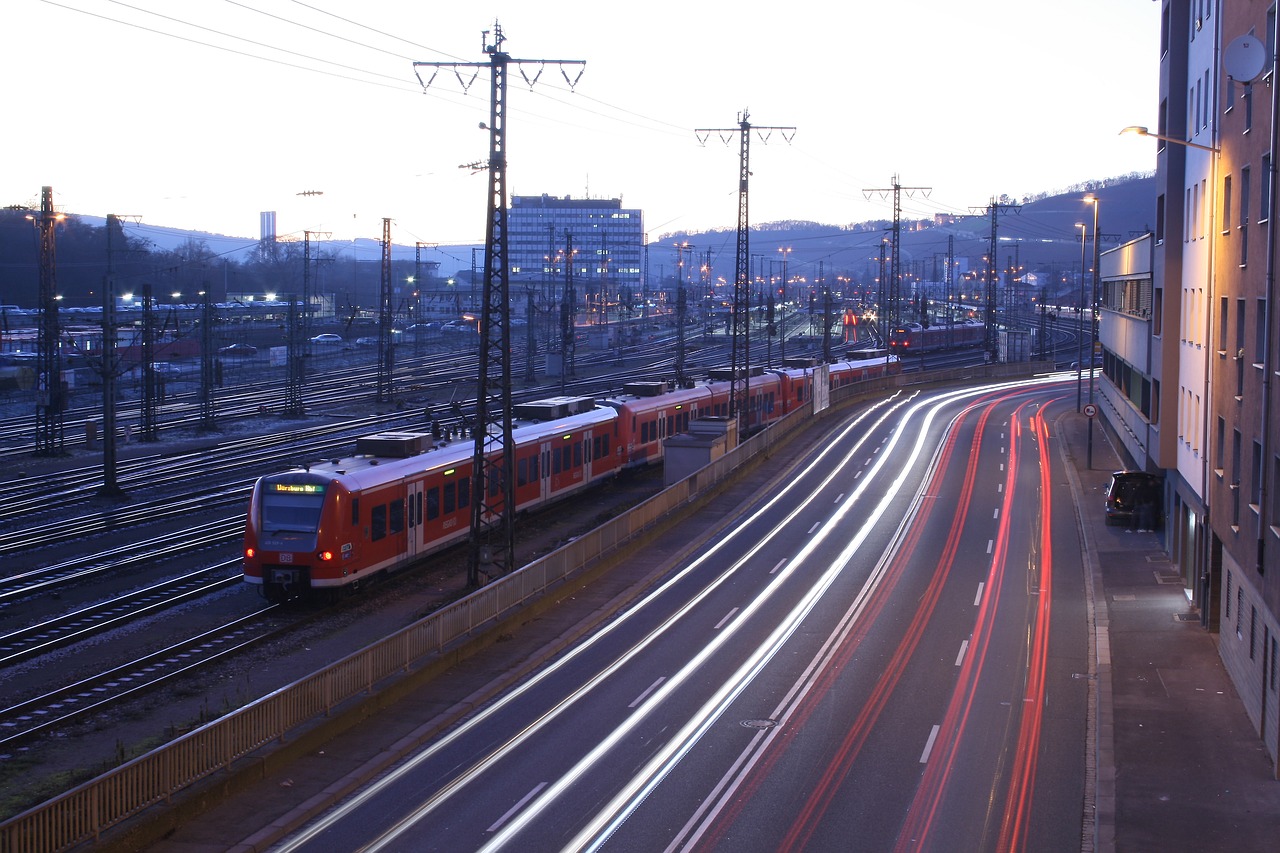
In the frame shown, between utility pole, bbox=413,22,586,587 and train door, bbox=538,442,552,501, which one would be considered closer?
utility pole, bbox=413,22,586,587

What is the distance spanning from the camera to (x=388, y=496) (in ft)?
77.7

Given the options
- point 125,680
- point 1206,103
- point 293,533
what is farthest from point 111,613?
point 1206,103

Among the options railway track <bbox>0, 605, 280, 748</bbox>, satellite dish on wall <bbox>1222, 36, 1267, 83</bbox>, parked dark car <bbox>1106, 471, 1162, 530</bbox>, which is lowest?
railway track <bbox>0, 605, 280, 748</bbox>

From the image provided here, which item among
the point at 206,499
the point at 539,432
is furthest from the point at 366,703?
the point at 206,499

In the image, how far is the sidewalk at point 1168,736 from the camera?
13117mm

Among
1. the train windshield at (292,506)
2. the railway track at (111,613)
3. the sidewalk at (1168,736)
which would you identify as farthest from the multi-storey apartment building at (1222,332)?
the railway track at (111,613)

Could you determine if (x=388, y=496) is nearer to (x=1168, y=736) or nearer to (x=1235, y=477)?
(x=1168, y=736)

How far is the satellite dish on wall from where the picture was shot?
56.4 ft

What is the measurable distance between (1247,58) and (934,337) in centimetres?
8072

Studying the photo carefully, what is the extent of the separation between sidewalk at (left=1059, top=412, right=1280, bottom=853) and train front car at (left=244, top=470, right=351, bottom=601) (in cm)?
1331

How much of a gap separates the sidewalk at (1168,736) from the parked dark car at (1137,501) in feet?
16.7

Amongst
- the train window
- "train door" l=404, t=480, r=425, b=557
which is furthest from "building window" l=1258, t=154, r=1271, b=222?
the train window

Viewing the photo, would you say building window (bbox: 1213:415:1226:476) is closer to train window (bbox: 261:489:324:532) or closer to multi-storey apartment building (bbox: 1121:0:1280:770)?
multi-storey apartment building (bbox: 1121:0:1280:770)

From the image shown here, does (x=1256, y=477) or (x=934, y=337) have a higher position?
(x=934, y=337)
